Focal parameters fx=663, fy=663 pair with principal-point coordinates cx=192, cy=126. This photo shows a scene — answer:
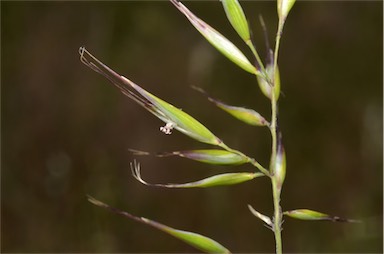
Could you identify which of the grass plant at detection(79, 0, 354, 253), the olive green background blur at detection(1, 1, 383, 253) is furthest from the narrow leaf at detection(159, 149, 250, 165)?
the olive green background blur at detection(1, 1, 383, 253)

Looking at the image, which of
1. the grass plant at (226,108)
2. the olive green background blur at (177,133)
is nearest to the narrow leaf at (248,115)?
the grass plant at (226,108)

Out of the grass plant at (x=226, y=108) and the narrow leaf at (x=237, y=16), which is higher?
the narrow leaf at (x=237, y=16)

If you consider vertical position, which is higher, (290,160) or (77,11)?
(77,11)

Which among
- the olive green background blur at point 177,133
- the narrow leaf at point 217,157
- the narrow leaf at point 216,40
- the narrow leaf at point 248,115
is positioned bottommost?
the narrow leaf at point 217,157

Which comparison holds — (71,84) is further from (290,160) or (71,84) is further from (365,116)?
(365,116)

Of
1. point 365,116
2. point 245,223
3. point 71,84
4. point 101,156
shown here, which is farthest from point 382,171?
point 71,84

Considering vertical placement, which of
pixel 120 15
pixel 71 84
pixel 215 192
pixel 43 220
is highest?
pixel 120 15

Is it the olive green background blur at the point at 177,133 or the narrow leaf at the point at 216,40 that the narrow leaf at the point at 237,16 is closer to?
the narrow leaf at the point at 216,40
